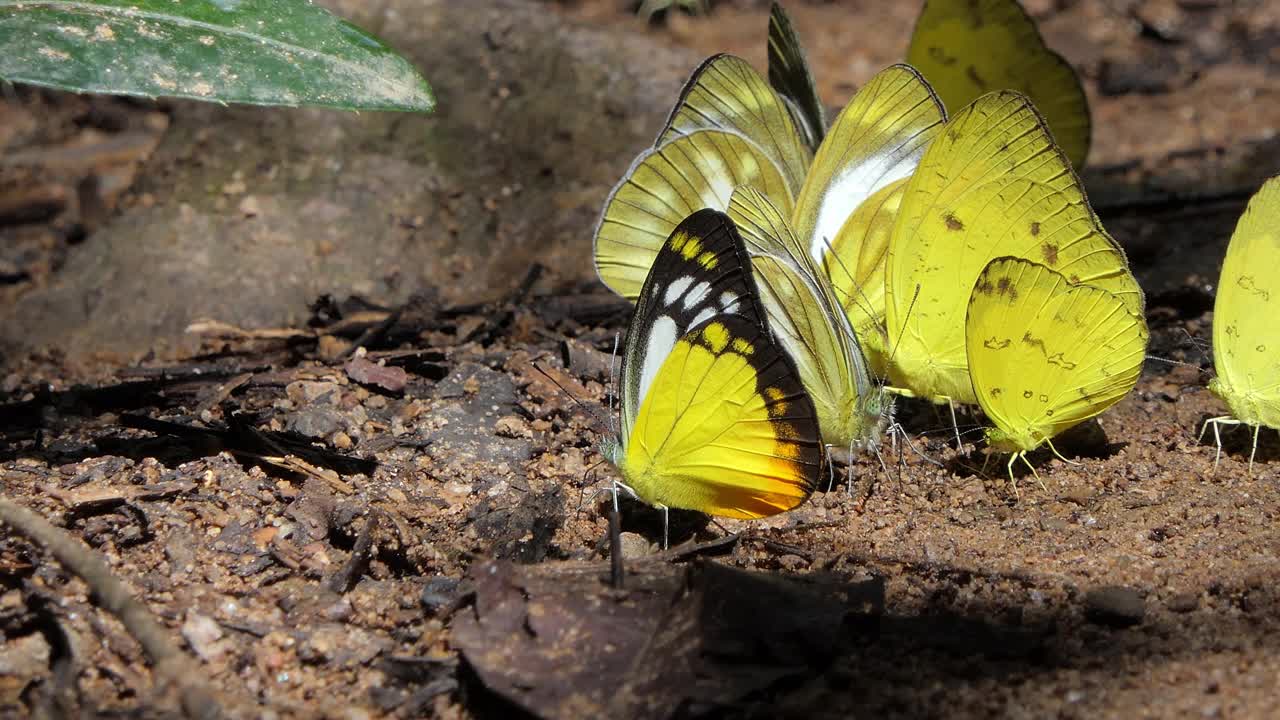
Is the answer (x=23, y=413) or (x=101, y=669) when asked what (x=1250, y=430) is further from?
(x=23, y=413)

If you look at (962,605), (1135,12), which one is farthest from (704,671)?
(1135,12)

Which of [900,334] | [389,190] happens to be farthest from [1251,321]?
[389,190]

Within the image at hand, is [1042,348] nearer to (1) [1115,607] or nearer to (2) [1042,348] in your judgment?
(2) [1042,348]

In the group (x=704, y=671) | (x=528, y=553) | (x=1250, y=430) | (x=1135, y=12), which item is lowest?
(x=528, y=553)

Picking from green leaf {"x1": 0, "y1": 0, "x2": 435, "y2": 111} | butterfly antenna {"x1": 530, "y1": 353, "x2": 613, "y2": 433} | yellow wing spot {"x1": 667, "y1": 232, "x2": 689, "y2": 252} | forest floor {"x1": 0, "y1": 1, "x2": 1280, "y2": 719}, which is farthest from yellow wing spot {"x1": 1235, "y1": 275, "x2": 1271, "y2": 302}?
green leaf {"x1": 0, "y1": 0, "x2": 435, "y2": 111}

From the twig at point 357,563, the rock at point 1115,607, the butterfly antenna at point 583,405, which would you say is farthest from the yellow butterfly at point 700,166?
the rock at point 1115,607
